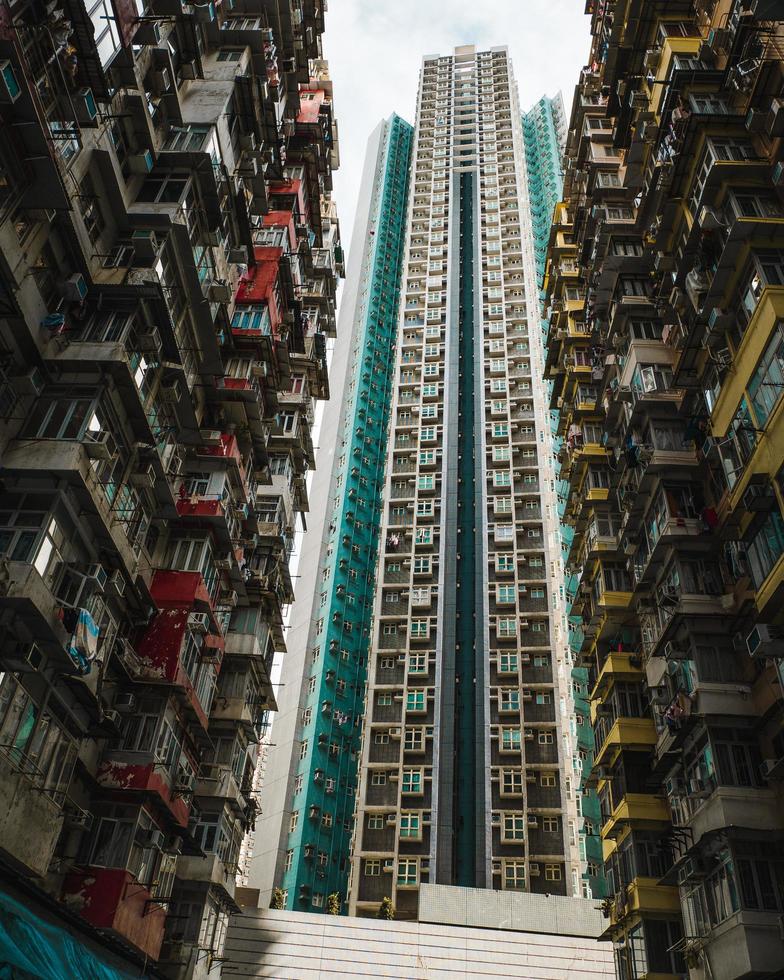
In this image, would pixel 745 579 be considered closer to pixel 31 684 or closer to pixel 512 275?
pixel 31 684

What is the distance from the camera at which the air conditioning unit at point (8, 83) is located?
16359 millimetres

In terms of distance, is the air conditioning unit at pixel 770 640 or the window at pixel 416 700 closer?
the air conditioning unit at pixel 770 640

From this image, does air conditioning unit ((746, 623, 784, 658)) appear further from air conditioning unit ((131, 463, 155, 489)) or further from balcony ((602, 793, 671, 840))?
air conditioning unit ((131, 463, 155, 489))

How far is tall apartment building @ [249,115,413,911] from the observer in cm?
4869

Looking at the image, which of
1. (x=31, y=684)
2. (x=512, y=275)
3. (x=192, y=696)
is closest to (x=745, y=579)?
(x=192, y=696)

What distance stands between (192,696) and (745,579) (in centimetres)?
1679

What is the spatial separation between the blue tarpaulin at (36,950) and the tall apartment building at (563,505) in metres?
20.1

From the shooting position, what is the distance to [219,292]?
1040 inches

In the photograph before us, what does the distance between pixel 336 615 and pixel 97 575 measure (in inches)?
1590

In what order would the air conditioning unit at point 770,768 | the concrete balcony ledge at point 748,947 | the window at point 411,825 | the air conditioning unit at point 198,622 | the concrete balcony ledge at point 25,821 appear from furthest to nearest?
1. the window at point 411,825
2. the air conditioning unit at point 198,622
3. the air conditioning unit at point 770,768
4. the concrete balcony ledge at point 748,947
5. the concrete balcony ledge at point 25,821

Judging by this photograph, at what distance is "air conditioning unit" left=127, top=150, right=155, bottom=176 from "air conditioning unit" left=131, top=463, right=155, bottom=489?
900 centimetres

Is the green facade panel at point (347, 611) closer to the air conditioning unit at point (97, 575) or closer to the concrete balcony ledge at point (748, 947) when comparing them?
the concrete balcony ledge at point (748, 947)

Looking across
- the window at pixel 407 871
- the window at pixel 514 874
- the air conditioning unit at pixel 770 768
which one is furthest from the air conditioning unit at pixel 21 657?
the window at pixel 514 874

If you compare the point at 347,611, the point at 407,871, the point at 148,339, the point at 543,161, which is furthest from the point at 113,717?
the point at 543,161
